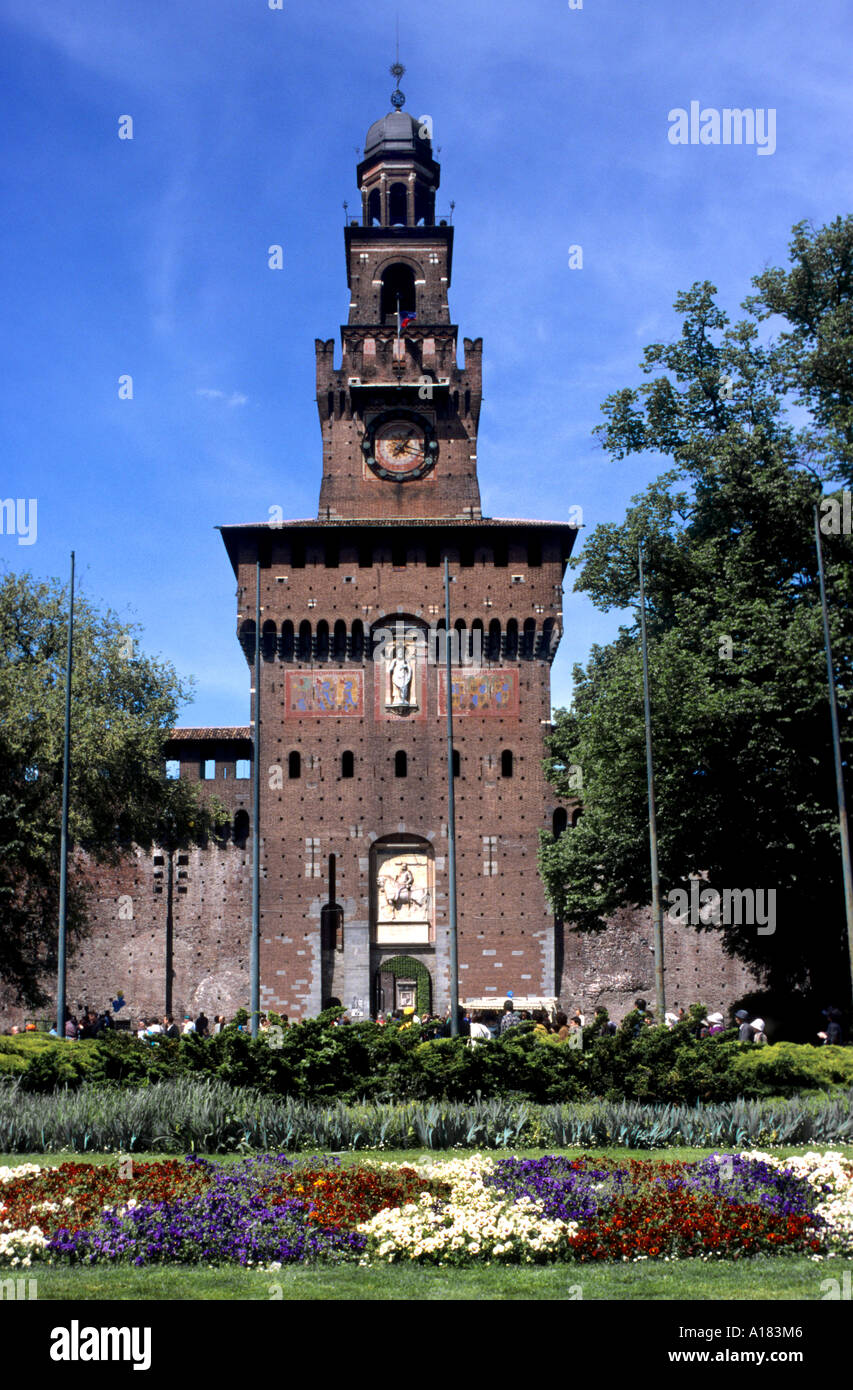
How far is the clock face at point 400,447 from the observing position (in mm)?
45094

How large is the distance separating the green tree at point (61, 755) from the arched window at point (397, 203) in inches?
904

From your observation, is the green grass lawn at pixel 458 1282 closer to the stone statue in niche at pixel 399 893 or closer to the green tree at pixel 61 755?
the green tree at pixel 61 755

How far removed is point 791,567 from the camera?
2662cm

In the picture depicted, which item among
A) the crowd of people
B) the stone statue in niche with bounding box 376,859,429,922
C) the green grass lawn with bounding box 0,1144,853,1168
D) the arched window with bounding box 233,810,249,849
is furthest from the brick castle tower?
the green grass lawn with bounding box 0,1144,853,1168

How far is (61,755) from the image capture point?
94.9ft

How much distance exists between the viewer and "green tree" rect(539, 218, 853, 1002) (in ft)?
81.6

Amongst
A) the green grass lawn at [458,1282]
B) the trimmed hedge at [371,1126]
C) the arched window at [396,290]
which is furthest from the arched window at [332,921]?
the green grass lawn at [458,1282]

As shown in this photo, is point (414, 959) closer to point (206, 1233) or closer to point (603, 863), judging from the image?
point (603, 863)

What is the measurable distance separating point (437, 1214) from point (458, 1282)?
122 cm

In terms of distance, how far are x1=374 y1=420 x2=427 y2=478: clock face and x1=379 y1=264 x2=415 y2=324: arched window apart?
4578 millimetres

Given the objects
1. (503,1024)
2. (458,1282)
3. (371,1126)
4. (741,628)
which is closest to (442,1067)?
(371,1126)

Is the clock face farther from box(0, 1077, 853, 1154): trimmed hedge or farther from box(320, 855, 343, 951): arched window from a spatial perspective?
box(0, 1077, 853, 1154): trimmed hedge

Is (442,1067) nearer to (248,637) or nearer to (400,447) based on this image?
(248,637)

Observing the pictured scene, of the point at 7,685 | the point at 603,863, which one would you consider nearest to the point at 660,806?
the point at 603,863
